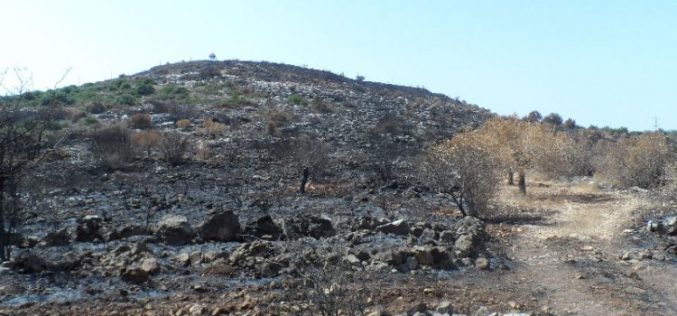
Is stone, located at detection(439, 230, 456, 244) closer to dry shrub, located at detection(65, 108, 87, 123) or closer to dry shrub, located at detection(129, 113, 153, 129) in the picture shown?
dry shrub, located at detection(129, 113, 153, 129)

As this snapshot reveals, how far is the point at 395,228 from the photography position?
13.7 metres

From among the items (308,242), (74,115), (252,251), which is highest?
(74,115)

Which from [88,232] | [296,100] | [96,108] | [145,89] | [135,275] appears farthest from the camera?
[145,89]

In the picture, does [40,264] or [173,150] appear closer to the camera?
[40,264]

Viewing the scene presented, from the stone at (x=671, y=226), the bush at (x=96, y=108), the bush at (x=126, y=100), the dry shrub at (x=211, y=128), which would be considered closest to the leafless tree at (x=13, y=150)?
the stone at (x=671, y=226)

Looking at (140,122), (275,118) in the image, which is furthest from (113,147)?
(275,118)

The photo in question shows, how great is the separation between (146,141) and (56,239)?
15527 mm

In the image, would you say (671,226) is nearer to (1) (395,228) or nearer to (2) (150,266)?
(1) (395,228)

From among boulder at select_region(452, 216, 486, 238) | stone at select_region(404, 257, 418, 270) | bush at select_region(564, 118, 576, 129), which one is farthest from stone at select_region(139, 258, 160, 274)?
bush at select_region(564, 118, 576, 129)

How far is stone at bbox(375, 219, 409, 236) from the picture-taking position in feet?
44.9

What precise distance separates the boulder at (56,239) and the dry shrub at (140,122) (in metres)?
20.4

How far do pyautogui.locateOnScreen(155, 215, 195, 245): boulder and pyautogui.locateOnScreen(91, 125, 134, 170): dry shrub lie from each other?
11722 mm

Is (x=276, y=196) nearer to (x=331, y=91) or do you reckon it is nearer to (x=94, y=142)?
(x=94, y=142)

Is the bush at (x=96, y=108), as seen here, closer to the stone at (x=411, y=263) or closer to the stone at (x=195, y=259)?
the stone at (x=195, y=259)
